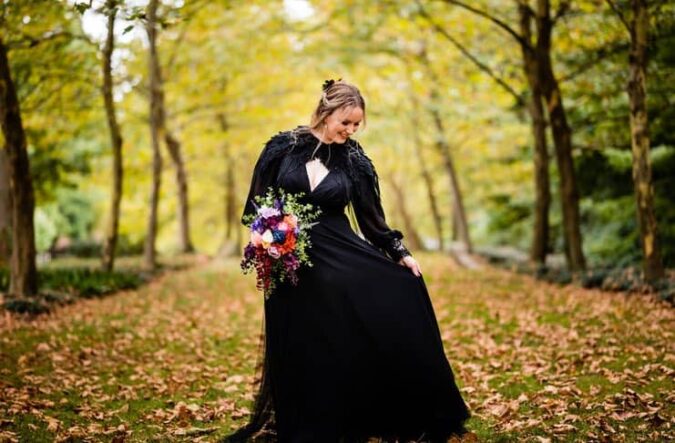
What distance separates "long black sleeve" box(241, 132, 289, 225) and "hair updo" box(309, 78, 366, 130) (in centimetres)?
30

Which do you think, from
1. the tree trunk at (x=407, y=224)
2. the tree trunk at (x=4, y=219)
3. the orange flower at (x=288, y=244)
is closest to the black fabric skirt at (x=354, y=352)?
the orange flower at (x=288, y=244)

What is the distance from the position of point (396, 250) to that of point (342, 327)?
728 millimetres

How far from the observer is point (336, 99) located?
4.78m

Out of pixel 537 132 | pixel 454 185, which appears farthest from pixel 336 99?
pixel 454 185

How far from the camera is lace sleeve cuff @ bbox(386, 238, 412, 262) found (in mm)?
5090

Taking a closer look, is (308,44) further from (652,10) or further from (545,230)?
(652,10)

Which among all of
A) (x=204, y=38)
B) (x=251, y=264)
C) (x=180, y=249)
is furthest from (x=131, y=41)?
(x=251, y=264)

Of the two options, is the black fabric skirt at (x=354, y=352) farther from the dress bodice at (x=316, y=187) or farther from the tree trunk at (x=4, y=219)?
the tree trunk at (x=4, y=219)

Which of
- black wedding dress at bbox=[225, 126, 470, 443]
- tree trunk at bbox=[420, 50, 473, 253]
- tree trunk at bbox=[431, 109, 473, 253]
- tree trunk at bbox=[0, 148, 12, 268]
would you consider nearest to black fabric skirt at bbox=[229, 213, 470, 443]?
black wedding dress at bbox=[225, 126, 470, 443]

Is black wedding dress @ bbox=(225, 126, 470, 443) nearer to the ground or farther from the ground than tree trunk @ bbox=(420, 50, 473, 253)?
nearer to the ground

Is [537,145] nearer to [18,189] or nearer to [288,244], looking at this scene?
[18,189]

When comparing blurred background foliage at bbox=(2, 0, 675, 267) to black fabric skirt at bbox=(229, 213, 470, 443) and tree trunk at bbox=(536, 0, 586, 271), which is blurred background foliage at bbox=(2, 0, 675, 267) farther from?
black fabric skirt at bbox=(229, 213, 470, 443)

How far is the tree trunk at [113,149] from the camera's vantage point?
567 inches

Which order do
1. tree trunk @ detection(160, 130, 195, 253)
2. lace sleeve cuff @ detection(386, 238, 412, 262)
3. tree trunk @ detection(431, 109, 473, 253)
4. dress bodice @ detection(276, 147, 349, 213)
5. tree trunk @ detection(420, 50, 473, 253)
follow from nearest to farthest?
1. dress bodice @ detection(276, 147, 349, 213)
2. lace sleeve cuff @ detection(386, 238, 412, 262)
3. tree trunk @ detection(420, 50, 473, 253)
4. tree trunk @ detection(431, 109, 473, 253)
5. tree trunk @ detection(160, 130, 195, 253)
